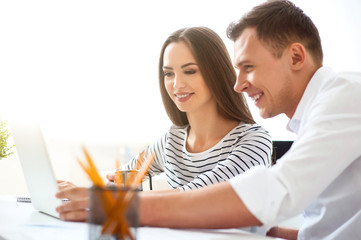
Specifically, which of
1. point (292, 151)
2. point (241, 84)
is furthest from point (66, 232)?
point (241, 84)

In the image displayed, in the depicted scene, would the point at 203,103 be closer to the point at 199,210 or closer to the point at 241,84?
the point at 241,84

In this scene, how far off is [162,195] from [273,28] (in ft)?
2.04

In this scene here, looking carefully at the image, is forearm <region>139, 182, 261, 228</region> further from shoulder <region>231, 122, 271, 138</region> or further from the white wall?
the white wall

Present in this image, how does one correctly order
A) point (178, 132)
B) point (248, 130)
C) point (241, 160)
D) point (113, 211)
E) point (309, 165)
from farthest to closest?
point (178, 132)
point (248, 130)
point (241, 160)
point (309, 165)
point (113, 211)

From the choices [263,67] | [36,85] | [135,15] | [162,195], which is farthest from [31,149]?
[135,15]

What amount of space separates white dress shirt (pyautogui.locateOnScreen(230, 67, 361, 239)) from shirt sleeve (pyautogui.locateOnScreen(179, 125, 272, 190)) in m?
0.32

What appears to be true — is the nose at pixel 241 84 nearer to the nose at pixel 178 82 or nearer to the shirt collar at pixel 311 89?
the shirt collar at pixel 311 89

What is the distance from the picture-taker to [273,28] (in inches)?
48.8

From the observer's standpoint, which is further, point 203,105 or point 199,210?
point 203,105

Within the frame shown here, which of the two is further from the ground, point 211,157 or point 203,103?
point 203,103

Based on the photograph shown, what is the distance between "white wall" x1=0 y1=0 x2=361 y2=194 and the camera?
3.22 metres

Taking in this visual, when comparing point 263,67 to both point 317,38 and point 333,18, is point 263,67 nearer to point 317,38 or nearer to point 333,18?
point 317,38

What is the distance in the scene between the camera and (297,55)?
1237 mm

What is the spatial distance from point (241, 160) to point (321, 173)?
62 centimetres
